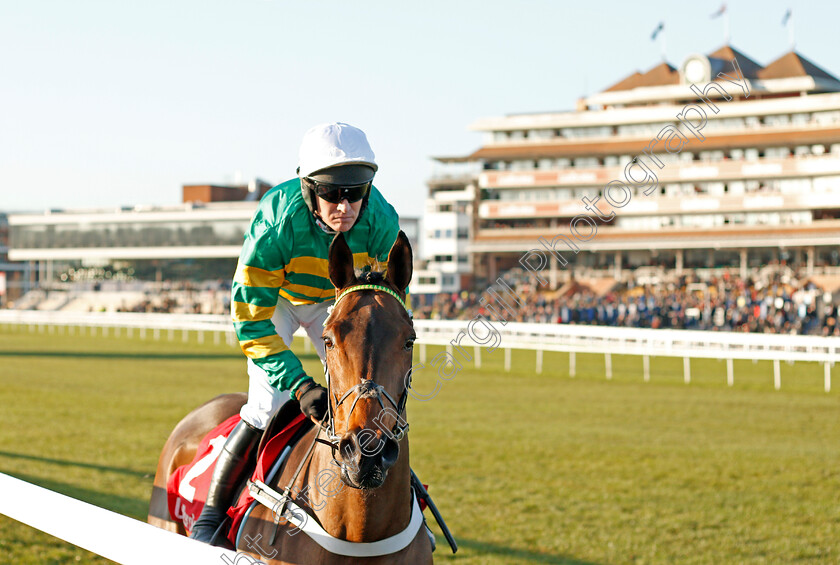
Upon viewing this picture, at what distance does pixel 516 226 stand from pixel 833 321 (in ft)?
120

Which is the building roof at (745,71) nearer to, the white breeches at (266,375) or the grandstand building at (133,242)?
the grandstand building at (133,242)

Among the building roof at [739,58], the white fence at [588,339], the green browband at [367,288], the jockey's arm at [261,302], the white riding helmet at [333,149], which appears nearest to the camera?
the green browband at [367,288]

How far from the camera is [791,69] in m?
58.1

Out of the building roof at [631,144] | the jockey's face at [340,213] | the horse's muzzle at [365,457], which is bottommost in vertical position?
the horse's muzzle at [365,457]

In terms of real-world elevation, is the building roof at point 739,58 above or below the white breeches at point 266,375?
above

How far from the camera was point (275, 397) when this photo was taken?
3197mm

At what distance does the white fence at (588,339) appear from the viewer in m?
15.3

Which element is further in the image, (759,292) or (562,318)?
(759,292)

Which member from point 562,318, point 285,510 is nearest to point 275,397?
point 285,510

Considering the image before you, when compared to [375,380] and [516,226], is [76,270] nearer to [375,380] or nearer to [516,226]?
[516,226]

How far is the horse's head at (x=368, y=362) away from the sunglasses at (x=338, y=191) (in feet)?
1.25

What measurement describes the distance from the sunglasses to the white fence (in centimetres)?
104

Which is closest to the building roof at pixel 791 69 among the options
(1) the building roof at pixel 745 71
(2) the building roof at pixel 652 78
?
(1) the building roof at pixel 745 71

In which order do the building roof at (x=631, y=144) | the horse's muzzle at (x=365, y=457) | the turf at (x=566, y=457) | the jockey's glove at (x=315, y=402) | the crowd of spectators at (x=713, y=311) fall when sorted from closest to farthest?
the horse's muzzle at (x=365, y=457) → the jockey's glove at (x=315, y=402) → the turf at (x=566, y=457) → the crowd of spectators at (x=713, y=311) → the building roof at (x=631, y=144)
